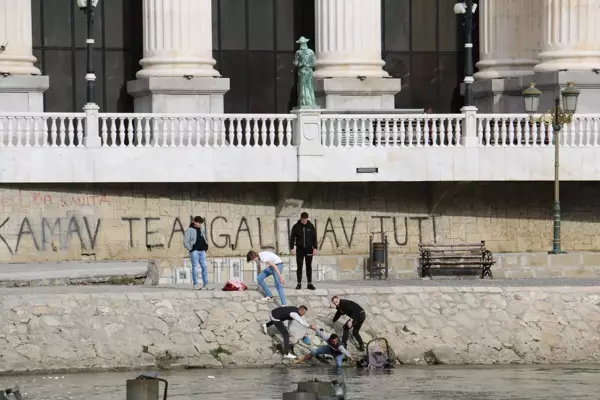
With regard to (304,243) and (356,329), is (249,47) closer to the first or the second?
(304,243)

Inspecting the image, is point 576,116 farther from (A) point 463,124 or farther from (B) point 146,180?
(B) point 146,180

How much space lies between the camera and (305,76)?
61188 mm

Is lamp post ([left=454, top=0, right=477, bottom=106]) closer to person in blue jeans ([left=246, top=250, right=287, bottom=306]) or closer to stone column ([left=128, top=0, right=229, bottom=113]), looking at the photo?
stone column ([left=128, top=0, right=229, bottom=113])

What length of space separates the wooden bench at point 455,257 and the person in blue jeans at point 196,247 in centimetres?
738

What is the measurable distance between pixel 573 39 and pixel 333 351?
1674cm

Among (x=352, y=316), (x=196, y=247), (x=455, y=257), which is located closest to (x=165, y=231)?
(x=196, y=247)

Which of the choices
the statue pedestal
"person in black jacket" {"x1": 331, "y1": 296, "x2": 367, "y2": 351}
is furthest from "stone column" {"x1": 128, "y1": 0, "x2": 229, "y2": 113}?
"person in black jacket" {"x1": 331, "y1": 296, "x2": 367, "y2": 351}

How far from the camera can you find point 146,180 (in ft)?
197

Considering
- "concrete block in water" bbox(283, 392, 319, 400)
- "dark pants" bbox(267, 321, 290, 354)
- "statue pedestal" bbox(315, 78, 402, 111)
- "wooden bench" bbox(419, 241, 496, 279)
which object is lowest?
"concrete block in water" bbox(283, 392, 319, 400)

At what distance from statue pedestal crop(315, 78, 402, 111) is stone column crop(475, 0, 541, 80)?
3.72 meters

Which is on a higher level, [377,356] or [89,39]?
[89,39]

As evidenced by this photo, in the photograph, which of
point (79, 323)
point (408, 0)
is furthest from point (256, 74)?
point (79, 323)

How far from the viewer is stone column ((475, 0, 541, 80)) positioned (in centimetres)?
6775

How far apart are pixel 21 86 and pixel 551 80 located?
1316 cm
